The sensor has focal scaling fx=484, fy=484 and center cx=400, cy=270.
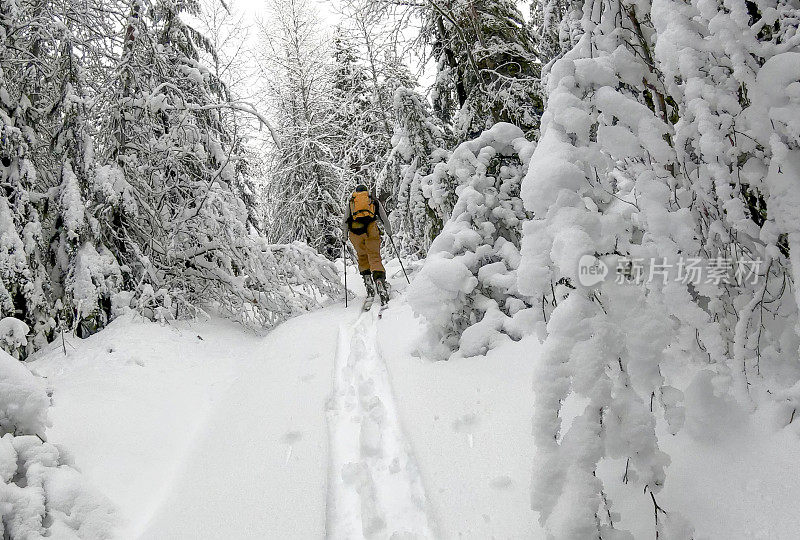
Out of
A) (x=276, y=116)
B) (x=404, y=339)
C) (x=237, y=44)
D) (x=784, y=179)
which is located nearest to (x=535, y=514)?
(x=784, y=179)

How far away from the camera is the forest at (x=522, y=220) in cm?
179

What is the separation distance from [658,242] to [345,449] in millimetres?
2316

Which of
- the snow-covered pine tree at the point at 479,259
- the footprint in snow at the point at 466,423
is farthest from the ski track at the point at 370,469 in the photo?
the snow-covered pine tree at the point at 479,259

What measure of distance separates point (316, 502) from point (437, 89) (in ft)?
31.4

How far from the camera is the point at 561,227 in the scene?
1.83 m

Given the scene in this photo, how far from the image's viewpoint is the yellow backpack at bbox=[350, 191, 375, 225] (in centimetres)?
892

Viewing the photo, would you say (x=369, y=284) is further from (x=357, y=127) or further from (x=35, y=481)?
(x=357, y=127)

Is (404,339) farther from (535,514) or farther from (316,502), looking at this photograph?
(535,514)

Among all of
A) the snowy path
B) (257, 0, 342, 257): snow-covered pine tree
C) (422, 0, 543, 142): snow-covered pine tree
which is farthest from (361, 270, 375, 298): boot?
(257, 0, 342, 257): snow-covered pine tree

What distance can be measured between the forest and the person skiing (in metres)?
0.87

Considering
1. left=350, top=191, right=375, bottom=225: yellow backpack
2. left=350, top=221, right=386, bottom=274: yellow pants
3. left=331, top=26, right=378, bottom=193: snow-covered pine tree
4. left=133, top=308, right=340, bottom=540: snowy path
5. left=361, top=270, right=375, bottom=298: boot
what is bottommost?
left=133, top=308, right=340, bottom=540: snowy path

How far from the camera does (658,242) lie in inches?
81.4

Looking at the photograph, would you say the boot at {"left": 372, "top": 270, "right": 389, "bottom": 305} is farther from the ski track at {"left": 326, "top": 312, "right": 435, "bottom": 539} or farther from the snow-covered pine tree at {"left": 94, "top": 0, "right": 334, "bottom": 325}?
the ski track at {"left": 326, "top": 312, "right": 435, "bottom": 539}

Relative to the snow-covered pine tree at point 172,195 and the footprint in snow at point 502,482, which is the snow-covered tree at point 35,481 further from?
the snow-covered pine tree at point 172,195
